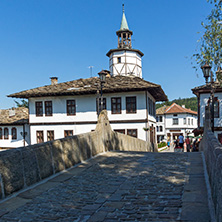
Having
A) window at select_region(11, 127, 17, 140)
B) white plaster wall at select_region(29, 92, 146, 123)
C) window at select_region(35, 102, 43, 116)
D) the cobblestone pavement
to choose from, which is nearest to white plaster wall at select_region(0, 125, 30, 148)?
window at select_region(11, 127, 17, 140)

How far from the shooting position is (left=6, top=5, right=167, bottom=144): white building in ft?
80.0

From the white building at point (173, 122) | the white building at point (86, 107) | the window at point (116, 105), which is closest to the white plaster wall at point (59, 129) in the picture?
the white building at point (86, 107)

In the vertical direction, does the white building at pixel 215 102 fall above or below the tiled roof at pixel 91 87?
below

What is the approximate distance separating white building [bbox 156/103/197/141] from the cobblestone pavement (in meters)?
55.6

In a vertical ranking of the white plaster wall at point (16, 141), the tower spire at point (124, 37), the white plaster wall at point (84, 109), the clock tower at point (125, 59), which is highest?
the tower spire at point (124, 37)

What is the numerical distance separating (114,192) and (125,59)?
92.7 feet

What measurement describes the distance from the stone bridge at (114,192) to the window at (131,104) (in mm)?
16761

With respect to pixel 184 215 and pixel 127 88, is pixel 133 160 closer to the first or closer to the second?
pixel 184 215

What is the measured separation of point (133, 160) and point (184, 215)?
4.98 meters

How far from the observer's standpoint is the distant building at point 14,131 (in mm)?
30469

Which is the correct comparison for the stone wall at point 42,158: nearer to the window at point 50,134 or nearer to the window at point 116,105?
the window at point 116,105

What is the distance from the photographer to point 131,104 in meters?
24.7

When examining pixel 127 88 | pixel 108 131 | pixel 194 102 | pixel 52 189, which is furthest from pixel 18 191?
pixel 194 102

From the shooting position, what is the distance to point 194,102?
5561 inches
